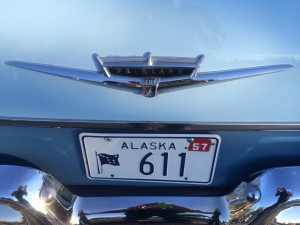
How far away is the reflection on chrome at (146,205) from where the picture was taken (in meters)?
1.54

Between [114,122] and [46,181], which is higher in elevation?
[114,122]

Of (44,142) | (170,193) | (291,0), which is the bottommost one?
(170,193)

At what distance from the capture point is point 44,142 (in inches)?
62.0

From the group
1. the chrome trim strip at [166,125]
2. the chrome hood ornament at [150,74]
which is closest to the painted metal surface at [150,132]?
the chrome trim strip at [166,125]

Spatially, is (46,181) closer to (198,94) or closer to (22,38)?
(22,38)

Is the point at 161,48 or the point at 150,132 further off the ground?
the point at 161,48

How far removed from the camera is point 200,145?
59.7 inches

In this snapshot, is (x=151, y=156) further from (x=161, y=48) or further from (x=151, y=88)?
(x=161, y=48)

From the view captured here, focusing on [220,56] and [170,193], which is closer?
[220,56]

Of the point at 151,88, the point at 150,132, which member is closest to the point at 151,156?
the point at 150,132

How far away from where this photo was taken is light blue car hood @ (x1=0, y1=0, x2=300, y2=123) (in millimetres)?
1467

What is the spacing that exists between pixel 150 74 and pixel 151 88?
0.04 meters

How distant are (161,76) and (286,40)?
427mm

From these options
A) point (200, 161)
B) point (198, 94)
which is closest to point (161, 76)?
point (198, 94)
